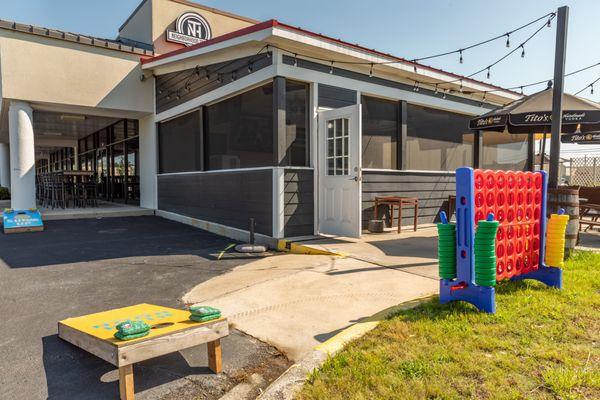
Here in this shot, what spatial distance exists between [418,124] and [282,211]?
4.06 meters

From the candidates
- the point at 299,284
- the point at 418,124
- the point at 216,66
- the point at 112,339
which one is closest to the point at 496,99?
the point at 418,124

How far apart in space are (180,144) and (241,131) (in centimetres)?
317

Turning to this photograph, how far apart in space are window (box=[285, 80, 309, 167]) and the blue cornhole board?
19.2 ft

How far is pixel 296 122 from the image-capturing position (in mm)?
6758

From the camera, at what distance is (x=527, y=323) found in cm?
289

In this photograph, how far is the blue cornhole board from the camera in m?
8.09

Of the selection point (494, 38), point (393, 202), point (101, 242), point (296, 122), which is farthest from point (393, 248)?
point (101, 242)

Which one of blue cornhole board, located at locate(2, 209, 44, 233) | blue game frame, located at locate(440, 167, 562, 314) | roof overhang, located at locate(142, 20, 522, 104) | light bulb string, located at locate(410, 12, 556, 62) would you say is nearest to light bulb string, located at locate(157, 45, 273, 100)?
roof overhang, located at locate(142, 20, 522, 104)

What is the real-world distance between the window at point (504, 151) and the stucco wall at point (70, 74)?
9265 mm

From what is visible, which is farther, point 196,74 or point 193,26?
point 193,26

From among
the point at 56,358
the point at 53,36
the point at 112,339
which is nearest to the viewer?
the point at 112,339

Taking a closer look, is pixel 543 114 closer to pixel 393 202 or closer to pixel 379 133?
pixel 393 202

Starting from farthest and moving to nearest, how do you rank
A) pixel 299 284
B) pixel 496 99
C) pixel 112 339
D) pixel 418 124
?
pixel 496 99, pixel 418 124, pixel 299 284, pixel 112 339

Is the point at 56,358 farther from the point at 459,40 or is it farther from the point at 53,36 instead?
the point at 53,36
